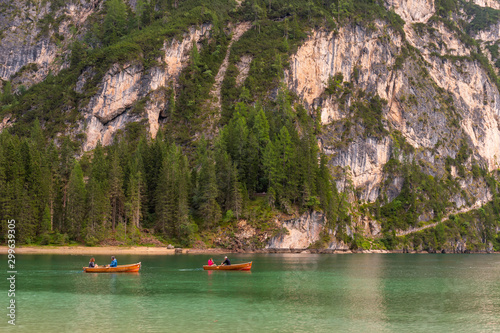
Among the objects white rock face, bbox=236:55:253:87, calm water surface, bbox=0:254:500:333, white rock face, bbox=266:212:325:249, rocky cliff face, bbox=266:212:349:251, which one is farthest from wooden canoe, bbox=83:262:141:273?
white rock face, bbox=236:55:253:87

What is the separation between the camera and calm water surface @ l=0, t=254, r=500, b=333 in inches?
1334

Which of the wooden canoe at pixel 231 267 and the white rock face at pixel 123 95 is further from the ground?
the white rock face at pixel 123 95

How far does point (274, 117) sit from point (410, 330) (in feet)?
412

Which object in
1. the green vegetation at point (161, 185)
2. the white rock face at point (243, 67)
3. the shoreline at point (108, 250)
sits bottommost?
the shoreline at point (108, 250)

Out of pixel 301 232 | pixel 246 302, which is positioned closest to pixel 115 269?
pixel 246 302

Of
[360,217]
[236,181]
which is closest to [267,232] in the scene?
[236,181]

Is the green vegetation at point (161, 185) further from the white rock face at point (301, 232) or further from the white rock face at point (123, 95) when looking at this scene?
the white rock face at point (123, 95)

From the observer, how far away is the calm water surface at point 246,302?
33.9 meters

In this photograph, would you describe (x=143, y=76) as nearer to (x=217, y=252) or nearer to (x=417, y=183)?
(x=217, y=252)

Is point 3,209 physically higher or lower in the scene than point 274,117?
lower

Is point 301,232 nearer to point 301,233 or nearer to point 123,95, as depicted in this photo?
point 301,233

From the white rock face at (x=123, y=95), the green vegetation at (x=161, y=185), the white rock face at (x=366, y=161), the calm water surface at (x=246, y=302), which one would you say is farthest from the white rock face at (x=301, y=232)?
the white rock face at (x=123, y=95)

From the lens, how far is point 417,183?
7387 inches

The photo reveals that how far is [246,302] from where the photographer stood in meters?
42.9
